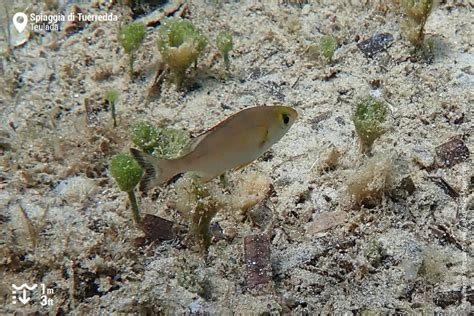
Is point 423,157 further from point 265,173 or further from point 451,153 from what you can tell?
point 265,173

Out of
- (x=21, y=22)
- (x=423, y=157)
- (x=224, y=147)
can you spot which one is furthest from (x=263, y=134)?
(x=21, y=22)

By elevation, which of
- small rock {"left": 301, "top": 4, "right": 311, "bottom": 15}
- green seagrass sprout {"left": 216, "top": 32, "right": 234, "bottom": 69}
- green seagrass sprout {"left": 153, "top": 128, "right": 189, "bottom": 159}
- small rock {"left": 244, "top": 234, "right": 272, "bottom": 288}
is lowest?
small rock {"left": 244, "top": 234, "right": 272, "bottom": 288}

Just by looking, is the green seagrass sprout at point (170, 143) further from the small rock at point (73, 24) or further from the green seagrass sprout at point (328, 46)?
the small rock at point (73, 24)

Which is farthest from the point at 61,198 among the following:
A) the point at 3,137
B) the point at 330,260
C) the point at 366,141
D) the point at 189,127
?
the point at 366,141

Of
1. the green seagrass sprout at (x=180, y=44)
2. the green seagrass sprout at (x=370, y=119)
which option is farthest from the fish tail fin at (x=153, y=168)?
the green seagrass sprout at (x=180, y=44)

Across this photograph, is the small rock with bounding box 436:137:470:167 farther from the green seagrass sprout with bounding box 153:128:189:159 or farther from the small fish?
Result: the green seagrass sprout with bounding box 153:128:189:159

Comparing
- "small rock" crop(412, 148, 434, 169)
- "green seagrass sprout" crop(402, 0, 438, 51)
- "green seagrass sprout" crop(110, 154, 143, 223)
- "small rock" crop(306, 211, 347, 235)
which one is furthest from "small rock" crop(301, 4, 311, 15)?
"green seagrass sprout" crop(110, 154, 143, 223)
